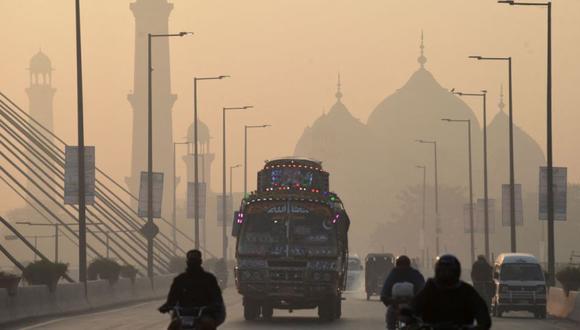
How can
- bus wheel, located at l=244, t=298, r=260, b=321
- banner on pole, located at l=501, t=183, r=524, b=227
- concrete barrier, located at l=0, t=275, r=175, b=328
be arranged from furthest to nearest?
banner on pole, located at l=501, t=183, r=524, b=227 < bus wheel, located at l=244, t=298, r=260, b=321 < concrete barrier, located at l=0, t=275, r=175, b=328

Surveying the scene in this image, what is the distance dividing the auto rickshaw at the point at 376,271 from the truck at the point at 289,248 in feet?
95.5

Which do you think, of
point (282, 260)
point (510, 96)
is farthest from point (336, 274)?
point (510, 96)

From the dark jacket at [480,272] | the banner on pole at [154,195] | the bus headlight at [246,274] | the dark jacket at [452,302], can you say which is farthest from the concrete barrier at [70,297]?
the dark jacket at [452,302]

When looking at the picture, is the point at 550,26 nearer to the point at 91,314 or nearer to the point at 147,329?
the point at 91,314

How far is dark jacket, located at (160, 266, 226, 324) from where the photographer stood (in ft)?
68.0

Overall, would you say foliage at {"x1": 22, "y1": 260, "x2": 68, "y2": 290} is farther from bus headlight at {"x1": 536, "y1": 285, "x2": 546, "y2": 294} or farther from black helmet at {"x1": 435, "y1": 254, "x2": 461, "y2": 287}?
black helmet at {"x1": 435, "y1": 254, "x2": 461, "y2": 287}

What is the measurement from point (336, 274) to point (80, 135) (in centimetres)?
1256

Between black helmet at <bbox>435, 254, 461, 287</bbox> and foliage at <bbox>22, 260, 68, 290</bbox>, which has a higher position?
black helmet at <bbox>435, 254, 461, 287</bbox>

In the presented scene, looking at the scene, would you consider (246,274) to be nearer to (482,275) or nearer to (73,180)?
(482,275)

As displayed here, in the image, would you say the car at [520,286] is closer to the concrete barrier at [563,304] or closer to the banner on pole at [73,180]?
the concrete barrier at [563,304]

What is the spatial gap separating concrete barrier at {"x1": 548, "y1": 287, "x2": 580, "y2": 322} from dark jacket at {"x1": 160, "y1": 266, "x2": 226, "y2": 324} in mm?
26102

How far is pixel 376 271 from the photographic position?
7188 cm

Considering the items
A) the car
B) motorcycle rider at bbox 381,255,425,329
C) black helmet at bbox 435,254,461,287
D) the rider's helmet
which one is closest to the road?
the car

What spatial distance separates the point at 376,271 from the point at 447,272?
5504 cm
